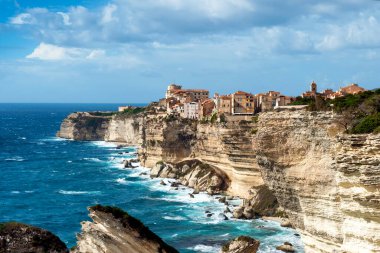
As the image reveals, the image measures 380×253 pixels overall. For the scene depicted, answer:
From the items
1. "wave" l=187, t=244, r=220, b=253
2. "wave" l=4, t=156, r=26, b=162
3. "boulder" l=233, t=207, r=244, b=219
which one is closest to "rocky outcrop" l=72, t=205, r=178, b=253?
"wave" l=187, t=244, r=220, b=253

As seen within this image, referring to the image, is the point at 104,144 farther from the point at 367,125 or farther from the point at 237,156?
the point at 367,125

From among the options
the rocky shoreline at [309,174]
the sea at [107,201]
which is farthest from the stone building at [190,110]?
the rocky shoreline at [309,174]

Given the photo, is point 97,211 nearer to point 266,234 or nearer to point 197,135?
point 266,234

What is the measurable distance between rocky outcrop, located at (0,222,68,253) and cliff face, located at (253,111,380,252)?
12.0 metres

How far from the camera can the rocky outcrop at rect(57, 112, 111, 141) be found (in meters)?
135

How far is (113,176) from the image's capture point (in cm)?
7762

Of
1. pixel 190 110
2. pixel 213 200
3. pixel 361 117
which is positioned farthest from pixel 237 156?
pixel 190 110

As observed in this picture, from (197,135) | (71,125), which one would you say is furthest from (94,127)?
(197,135)

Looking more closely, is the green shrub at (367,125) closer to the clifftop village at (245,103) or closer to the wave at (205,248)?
the wave at (205,248)

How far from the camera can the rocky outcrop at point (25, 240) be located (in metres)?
18.0

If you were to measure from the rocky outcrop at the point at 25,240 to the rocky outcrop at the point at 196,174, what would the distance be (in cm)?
4382

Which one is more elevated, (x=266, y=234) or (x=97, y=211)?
(x=97, y=211)

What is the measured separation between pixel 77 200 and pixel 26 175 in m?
23.4

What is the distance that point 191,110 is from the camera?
88500 millimetres
